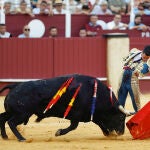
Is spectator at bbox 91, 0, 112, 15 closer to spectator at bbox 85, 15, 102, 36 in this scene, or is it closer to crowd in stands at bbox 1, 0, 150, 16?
crowd in stands at bbox 1, 0, 150, 16

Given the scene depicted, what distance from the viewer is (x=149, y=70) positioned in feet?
31.1

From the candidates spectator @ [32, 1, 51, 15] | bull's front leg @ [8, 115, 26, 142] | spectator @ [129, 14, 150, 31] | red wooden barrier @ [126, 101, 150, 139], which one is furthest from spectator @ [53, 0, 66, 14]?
bull's front leg @ [8, 115, 26, 142]

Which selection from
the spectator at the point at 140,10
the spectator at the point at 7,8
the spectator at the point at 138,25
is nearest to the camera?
the spectator at the point at 7,8

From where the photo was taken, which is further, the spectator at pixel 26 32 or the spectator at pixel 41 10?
the spectator at pixel 41 10

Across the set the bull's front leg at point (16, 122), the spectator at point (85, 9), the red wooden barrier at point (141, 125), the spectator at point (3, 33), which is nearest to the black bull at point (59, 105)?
the bull's front leg at point (16, 122)

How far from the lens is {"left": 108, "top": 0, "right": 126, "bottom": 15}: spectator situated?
16.2 m

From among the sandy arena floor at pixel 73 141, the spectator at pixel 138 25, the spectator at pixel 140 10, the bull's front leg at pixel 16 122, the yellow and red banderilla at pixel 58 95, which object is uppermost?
the spectator at pixel 140 10

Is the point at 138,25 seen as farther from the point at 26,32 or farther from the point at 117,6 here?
the point at 26,32

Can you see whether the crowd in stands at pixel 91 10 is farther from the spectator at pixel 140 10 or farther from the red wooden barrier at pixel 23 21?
the red wooden barrier at pixel 23 21

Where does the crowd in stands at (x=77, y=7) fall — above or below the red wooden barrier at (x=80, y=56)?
above

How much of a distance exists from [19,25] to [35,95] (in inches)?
291

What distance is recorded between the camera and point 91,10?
16188 millimetres

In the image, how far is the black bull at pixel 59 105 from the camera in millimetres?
8664

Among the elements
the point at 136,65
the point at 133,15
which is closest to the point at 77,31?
the point at 133,15
